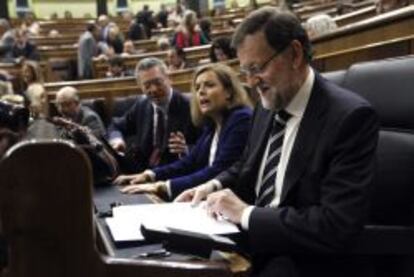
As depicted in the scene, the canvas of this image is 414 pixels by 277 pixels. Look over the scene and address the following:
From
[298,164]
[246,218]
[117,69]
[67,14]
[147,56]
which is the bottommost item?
[117,69]

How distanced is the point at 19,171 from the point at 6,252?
157 millimetres

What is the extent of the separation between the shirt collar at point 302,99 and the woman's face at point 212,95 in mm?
950

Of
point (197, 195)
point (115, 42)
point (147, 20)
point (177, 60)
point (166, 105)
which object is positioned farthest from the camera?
point (147, 20)

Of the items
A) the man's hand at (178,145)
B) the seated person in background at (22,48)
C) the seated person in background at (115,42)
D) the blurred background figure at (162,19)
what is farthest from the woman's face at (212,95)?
the blurred background figure at (162,19)

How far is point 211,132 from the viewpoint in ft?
8.68

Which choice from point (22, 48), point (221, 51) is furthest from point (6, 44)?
point (221, 51)

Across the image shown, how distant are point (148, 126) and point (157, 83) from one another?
259mm

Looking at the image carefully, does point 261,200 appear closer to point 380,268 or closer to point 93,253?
point 380,268

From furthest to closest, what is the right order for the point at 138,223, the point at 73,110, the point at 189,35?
the point at 189,35
the point at 73,110
the point at 138,223

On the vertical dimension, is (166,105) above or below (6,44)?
above

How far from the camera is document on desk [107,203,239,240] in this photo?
1.27 meters

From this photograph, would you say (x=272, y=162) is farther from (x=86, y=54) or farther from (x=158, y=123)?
(x=86, y=54)

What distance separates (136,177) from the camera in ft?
7.80

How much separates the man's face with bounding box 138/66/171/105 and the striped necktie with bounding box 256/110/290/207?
168 centimetres
